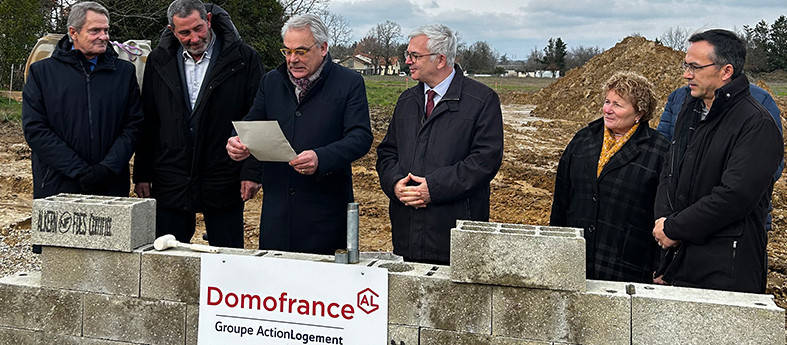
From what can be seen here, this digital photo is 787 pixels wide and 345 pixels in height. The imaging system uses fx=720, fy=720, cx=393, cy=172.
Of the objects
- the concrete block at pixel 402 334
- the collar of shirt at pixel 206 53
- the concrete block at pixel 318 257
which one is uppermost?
the collar of shirt at pixel 206 53

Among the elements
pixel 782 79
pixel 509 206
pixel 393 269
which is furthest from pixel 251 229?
pixel 782 79

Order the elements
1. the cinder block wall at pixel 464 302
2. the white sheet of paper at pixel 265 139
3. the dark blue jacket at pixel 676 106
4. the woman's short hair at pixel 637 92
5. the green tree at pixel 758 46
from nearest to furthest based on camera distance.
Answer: the cinder block wall at pixel 464 302 → the white sheet of paper at pixel 265 139 → the woman's short hair at pixel 637 92 → the dark blue jacket at pixel 676 106 → the green tree at pixel 758 46

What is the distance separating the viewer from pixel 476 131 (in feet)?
13.6

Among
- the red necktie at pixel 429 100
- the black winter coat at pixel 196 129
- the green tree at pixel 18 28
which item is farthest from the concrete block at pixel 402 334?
the green tree at pixel 18 28

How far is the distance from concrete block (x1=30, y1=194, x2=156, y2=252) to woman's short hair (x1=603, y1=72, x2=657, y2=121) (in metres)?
2.77

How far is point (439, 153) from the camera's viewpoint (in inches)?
162

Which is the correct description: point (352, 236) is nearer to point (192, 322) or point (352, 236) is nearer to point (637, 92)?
point (192, 322)

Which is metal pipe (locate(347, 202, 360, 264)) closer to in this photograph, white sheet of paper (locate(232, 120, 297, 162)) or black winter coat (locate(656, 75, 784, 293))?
white sheet of paper (locate(232, 120, 297, 162))

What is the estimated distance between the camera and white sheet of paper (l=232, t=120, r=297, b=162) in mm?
3877

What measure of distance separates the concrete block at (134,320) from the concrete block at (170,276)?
0.16ft

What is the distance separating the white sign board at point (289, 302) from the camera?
139 inches

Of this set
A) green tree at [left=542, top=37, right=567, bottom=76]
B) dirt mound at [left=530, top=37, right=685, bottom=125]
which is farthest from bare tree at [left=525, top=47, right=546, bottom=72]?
dirt mound at [left=530, top=37, right=685, bottom=125]

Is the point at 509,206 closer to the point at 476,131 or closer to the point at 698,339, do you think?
the point at 476,131

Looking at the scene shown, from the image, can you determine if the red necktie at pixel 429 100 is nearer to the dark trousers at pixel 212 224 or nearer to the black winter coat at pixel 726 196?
the black winter coat at pixel 726 196
